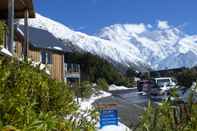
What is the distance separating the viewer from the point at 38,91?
559 centimetres

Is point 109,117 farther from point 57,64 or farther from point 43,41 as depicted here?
point 57,64

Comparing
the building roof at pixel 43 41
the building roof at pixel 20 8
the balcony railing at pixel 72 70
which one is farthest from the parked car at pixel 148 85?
the balcony railing at pixel 72 70

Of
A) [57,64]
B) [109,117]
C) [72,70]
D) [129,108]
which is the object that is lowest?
[129,108]

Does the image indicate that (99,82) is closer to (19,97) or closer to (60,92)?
(60,92)

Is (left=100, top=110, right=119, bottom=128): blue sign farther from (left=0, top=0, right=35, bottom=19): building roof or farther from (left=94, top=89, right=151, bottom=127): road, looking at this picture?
(left=0, top=0, right=35, bottom=19): building roof

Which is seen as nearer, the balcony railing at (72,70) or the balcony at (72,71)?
the balcony at (72,71)

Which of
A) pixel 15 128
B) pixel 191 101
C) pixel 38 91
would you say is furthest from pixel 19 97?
pixel 38 91

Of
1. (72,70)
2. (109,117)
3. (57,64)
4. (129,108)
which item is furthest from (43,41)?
(109,117)

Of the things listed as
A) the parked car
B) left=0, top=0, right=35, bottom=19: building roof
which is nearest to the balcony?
the parked car

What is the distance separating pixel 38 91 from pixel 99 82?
77827 mm

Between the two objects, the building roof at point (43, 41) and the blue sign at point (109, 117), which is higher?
the building roof at point (43, 41)

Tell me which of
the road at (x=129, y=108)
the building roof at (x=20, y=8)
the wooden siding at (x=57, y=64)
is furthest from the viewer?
the wooden siding at (x=57, y=64)

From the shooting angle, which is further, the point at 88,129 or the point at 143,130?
the point at 88,129

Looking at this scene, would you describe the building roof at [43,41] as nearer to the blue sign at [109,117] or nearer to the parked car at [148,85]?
the parked car at [148,85]
